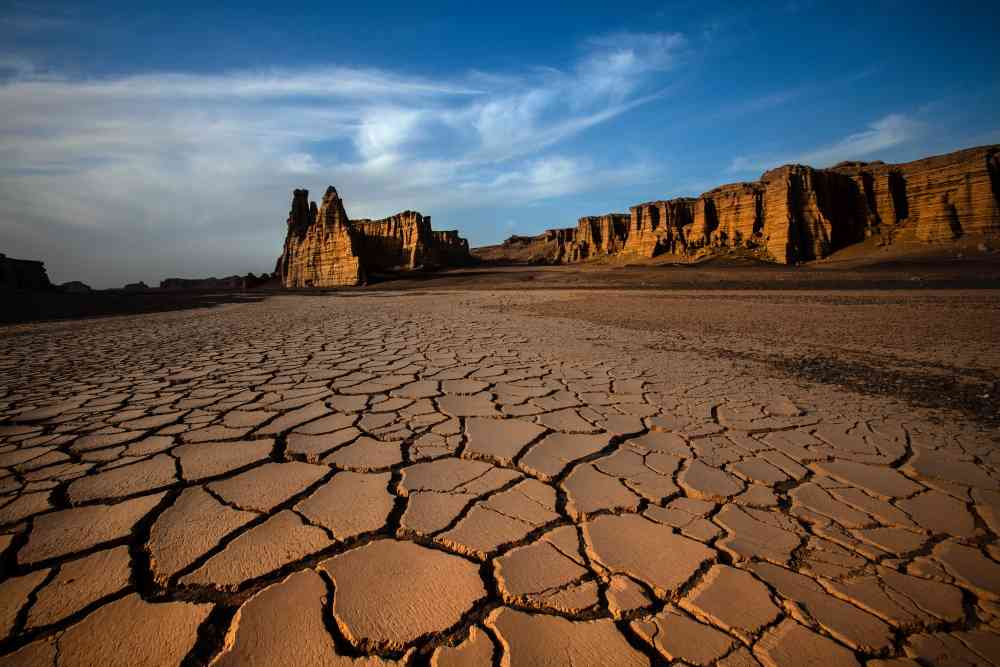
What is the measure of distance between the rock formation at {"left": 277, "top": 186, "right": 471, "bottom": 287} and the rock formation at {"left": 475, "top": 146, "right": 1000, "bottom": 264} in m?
24.8

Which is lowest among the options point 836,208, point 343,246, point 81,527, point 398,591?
point 398,591

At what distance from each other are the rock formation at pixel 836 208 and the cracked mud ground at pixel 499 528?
32232 mm

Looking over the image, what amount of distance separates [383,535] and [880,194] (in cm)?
3885

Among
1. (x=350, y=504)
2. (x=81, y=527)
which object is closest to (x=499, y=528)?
(x=350, y=504)

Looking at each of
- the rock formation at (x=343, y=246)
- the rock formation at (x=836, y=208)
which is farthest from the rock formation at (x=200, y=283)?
the rock formation at (x=836, y=208)

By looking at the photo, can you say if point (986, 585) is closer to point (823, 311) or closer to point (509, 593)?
point (509, 593)

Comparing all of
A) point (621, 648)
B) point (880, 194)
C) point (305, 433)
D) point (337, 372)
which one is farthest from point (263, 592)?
point (880, 194)

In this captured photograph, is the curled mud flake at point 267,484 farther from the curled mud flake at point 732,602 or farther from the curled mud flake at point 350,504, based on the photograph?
the curled mud flake at point 732,602

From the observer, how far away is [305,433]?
2475 mm

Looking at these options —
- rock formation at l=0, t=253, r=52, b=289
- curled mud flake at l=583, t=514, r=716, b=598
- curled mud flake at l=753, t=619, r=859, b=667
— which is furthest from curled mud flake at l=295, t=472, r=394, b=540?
rock formation at l=0, t=253, r=52, b=289

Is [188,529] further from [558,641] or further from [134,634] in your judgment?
[558,641]

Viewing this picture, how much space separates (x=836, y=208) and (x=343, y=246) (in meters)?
36.4

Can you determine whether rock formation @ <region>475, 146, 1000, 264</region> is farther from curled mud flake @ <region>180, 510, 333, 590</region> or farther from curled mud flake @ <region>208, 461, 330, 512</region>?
curled mud flake @ <region>180, 510, 333, 590</region>

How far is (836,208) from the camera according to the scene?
2862 cm
